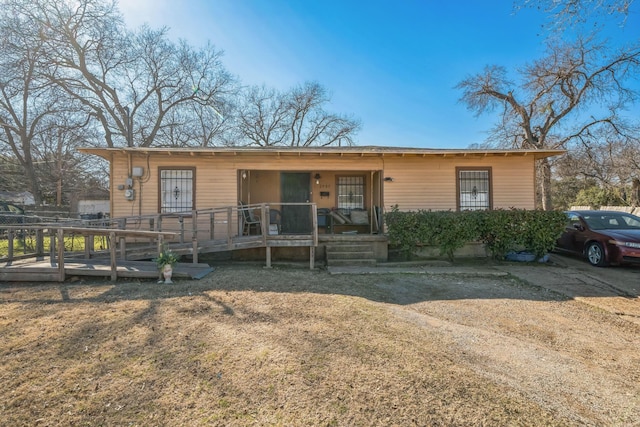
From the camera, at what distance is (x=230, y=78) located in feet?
67.2

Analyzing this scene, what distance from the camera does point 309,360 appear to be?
256 centimetres

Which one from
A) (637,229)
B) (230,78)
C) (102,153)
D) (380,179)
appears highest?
(230,78)

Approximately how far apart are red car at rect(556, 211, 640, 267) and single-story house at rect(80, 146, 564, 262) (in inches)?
47.8

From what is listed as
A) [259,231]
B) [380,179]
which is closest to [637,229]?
[380,179]

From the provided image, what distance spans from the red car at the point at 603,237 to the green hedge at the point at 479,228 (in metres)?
0.81

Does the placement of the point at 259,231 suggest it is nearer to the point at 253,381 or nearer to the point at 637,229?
the point at 253,381

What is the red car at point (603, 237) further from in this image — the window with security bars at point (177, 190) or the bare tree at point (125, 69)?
the bare tree at point (125, 69)

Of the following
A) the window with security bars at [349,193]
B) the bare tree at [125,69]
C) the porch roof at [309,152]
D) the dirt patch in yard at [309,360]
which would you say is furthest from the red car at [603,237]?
the bare tree at [125,69]

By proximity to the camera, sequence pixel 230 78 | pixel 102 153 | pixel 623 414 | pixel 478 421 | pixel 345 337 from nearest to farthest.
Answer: pixel 478 421 < pixel 623 414 < pixel 345 337 < pixel 102 153 < pixel 230 78

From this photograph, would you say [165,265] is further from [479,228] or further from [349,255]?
[479,228]

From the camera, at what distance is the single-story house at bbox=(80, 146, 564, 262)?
A: 8.02 meters

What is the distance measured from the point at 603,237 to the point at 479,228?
2.67 m

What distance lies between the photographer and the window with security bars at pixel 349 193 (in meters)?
10.1

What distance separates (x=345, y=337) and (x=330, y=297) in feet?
5.05
